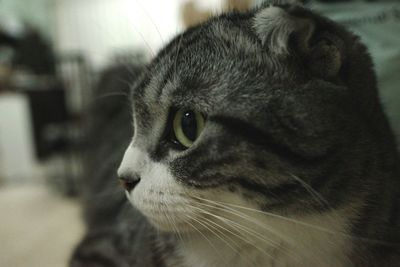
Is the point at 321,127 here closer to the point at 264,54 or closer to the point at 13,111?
the point at 264,54

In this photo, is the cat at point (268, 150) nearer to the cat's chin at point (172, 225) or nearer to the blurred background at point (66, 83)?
the cat's chin at point (172, 225)

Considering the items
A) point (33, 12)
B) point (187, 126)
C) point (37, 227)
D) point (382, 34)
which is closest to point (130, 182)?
point (187, 126)

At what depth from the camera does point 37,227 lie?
1529 mm

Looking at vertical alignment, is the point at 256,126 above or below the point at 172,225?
above

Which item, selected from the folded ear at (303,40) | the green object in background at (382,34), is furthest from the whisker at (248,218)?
the green object in background at (382,34)

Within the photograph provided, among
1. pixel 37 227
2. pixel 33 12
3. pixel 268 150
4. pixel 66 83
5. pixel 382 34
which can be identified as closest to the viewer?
pixel 268 150

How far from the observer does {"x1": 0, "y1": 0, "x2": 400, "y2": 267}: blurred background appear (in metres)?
1.05

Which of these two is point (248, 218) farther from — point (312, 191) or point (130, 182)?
point (130, 182)

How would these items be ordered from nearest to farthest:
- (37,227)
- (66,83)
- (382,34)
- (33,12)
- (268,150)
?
1. (268,150)
2. (382,34)
3. (37,227)
4. (66,83)
5. (33,12)

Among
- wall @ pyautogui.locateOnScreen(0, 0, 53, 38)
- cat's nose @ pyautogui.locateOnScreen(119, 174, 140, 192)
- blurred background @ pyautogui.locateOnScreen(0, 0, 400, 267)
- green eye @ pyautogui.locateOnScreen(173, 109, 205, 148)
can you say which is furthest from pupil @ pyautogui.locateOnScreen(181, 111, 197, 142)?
wall @ pyautogui.locateOnScreen(0, 0, 53, 38)

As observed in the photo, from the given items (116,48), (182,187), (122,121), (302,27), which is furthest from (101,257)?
(116,48)

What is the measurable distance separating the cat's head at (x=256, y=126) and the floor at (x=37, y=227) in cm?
57

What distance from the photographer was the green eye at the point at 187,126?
0.58 m

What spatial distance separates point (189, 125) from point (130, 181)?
0.13 meters
